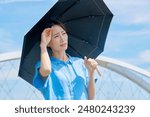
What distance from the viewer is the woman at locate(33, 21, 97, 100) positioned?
3695 mm

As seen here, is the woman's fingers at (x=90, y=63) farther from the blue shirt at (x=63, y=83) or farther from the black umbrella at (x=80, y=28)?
the black umbrella at (x=80, y=28)

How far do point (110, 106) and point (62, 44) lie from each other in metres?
0.85

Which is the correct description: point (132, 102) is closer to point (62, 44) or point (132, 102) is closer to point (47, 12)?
point (62, 44)

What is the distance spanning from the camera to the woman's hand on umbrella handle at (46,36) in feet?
12.4

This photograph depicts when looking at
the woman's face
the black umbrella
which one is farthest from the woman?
the black umbrella

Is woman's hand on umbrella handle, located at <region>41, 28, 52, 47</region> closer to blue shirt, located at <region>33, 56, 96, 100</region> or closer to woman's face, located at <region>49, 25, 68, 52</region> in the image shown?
woman's face, located at <region>49, 25, 68, 52</region>

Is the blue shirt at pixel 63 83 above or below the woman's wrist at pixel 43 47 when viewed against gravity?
below

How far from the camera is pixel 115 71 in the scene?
637 inches

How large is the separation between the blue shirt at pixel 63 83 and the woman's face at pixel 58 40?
0.16 metres

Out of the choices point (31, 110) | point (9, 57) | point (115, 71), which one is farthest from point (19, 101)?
point (115, 71)

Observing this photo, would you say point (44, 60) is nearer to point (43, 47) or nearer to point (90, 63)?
point (43, 47)

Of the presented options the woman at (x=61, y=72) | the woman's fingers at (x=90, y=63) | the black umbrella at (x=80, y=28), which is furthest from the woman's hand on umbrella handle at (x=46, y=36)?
the woman's fingers at (x=90, y=63)

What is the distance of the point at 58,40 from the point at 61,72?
0.37 m

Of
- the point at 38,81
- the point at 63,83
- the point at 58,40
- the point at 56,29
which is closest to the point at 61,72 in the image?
the point at 63,83
